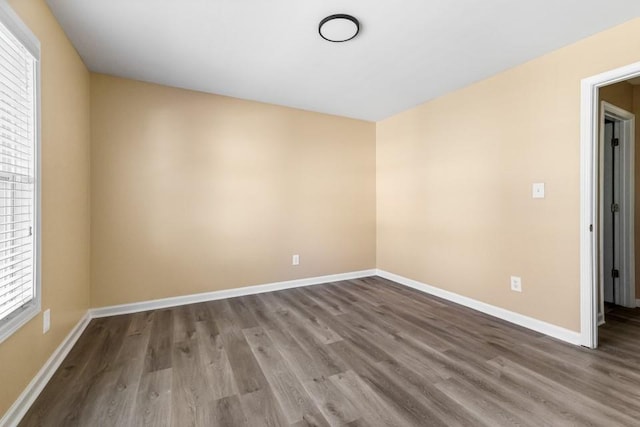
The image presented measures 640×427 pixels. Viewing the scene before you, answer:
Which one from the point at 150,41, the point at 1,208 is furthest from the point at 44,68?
the point at 1,208

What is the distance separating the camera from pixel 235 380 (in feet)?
5.62

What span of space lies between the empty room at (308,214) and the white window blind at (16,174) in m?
0.01

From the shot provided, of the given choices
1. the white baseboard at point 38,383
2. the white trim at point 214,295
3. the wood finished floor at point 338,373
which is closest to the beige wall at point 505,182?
the wood finished floor at point 338,373

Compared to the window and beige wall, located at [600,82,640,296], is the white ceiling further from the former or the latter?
beige wall, located at [600,82,640,296]

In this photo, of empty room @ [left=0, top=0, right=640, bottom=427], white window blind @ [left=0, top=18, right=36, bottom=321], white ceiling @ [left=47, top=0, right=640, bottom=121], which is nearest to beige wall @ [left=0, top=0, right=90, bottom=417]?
empty room @ [left=0, top=0, right=640, bottom=427]

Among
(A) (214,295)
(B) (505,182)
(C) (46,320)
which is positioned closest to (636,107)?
(B) (505,182)

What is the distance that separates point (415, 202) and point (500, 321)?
5.30ft

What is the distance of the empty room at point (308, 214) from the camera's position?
153cm

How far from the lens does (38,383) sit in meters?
1.59

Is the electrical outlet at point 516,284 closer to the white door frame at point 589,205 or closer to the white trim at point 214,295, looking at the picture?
the white door frame at point 589,205

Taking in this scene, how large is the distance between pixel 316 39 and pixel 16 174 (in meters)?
2.07

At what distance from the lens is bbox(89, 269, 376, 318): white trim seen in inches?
108

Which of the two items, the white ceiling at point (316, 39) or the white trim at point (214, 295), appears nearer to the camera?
the white ceiling at point (316, 39)

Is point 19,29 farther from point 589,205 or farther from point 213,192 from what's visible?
point 589,205
